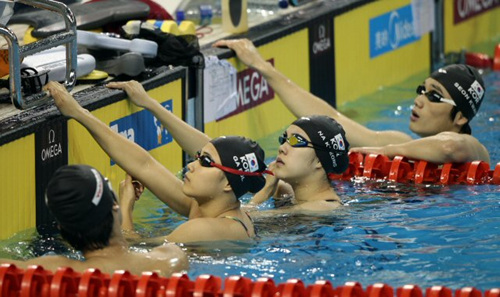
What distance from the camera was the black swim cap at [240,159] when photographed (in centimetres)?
491

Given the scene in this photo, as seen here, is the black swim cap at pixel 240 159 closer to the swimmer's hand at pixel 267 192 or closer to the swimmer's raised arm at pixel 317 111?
the swimmer's hand at pixel 267 192

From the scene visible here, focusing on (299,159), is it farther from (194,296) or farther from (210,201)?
(194,296)

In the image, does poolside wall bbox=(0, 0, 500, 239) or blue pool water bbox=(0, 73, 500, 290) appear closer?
blue pool water bbox=(0, 73, 500, 290)

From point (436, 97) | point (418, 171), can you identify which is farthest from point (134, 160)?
point (436, 97)

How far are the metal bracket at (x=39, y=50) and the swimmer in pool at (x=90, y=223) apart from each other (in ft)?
3.70

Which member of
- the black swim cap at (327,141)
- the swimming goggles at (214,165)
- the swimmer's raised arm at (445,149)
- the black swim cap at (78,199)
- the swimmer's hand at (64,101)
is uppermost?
the black swim cap at (78,199)

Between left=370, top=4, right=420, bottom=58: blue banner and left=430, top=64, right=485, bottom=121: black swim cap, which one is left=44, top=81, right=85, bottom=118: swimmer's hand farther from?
left=370, top=4, right=420, bottom=58: blue banner

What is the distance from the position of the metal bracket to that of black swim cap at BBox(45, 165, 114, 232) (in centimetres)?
121

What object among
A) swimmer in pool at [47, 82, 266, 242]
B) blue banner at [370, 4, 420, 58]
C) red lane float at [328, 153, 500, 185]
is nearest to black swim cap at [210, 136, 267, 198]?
swimmer in pool at [47, 82, 266, 242]

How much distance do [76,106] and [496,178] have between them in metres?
2.21

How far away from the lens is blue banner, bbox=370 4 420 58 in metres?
9.01

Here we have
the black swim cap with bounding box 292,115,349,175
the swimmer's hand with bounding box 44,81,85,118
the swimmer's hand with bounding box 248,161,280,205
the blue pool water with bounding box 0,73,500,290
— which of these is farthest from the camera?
the swimmer's hand with bounding box 248,161,280,205

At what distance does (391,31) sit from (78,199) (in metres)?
5.59

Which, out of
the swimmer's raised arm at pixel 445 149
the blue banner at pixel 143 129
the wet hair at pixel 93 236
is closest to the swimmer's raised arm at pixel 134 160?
the blue banner at pixel 143 129
